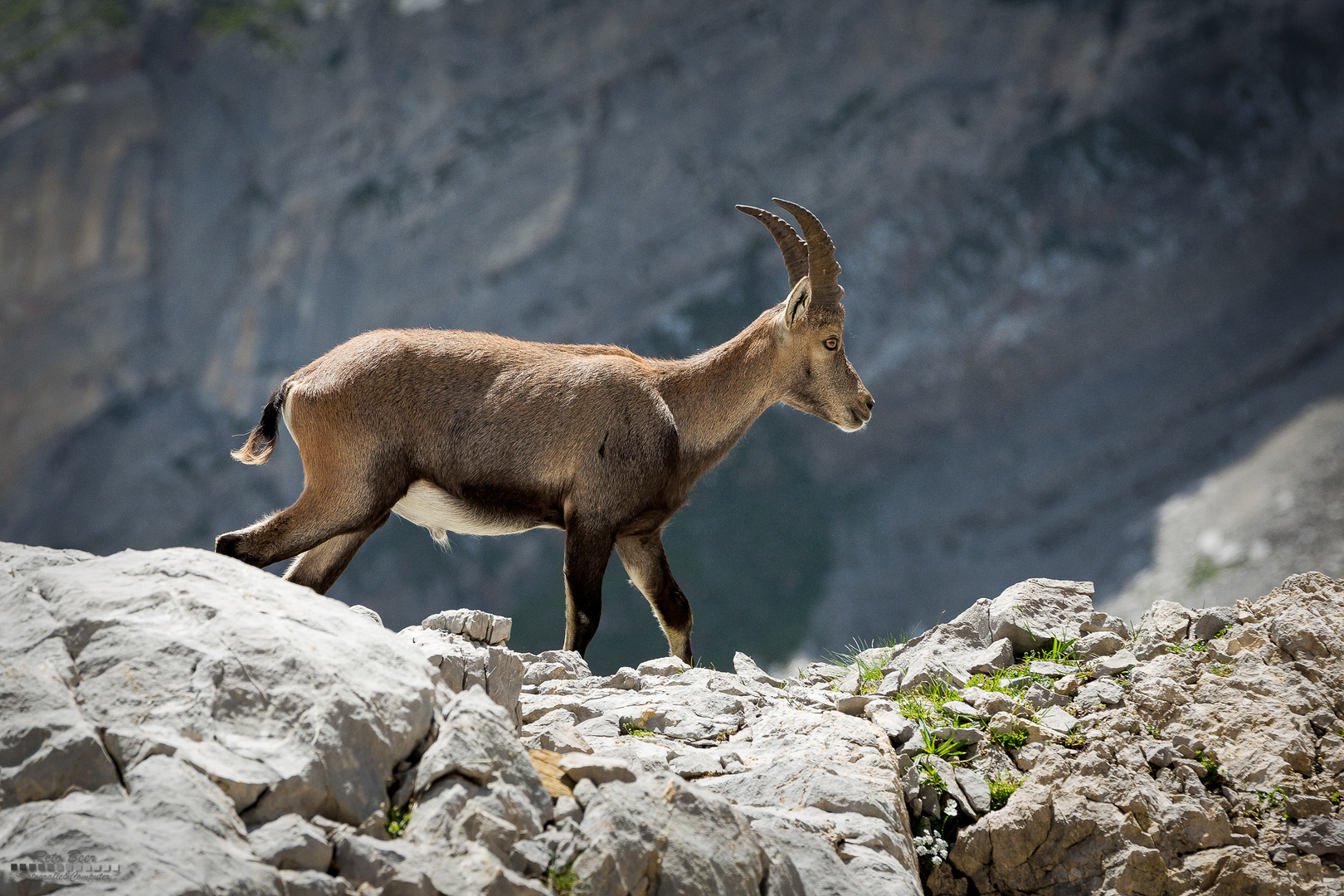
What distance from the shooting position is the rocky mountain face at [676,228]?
37781 millimetres

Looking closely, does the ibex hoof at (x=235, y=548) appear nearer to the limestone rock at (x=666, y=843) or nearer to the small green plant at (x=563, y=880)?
the limestone rock at (x=666, y=843)

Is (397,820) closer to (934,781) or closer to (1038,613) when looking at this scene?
(934,781)

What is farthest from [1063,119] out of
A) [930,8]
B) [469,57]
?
[469,57]

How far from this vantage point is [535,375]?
22.5 feet

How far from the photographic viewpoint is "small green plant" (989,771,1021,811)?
15.4 ft

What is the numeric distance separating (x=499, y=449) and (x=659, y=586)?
141 cm

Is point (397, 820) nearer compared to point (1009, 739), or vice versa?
point (397, 820)

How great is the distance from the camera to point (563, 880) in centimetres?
333

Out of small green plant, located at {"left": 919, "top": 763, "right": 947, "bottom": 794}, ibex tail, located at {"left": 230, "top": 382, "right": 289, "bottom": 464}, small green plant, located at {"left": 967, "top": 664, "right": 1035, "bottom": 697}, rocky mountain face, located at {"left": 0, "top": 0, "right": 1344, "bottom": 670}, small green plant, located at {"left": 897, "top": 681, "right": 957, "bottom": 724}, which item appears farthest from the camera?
rocky mountain face, located at {"left": 0, "top": 0, "right": 1344, "bottom": 670}

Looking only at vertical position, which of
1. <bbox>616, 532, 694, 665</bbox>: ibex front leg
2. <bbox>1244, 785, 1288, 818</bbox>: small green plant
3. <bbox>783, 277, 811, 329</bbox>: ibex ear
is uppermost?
<bbox>783, 277, 811, 329</bbox>: ibex ear

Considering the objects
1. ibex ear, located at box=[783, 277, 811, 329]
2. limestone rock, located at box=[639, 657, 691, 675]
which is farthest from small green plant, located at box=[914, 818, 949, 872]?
ibex ear, located at box=[783, 277, 811, 329]

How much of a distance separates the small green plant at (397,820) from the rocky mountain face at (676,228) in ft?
110

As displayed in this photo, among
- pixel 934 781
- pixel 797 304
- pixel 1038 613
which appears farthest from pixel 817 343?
pixel 934 781

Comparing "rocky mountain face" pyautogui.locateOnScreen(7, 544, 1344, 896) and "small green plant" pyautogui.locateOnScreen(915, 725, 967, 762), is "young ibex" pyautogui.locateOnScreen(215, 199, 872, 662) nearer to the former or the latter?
Result: "rocky mountain face" pyautogui.locateOnScreen(7, 544, 1344, 896)
